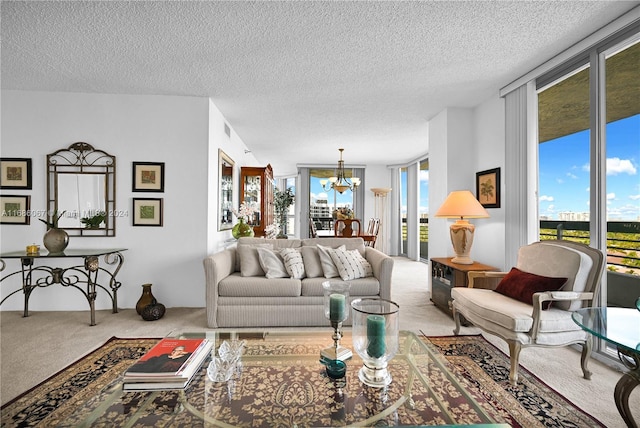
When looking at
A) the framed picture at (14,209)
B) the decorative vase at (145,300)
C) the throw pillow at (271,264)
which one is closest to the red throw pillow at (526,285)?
the throw pillow at (271,264)

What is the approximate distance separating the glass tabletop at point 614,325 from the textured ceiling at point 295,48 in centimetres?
210

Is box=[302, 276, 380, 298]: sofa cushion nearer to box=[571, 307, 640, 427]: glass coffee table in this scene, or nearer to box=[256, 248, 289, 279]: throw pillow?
box=[256, 248, 289, 279]: throw pillow

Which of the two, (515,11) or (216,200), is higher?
(515,11)

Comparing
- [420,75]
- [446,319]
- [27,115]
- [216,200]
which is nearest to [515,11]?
[420,75]

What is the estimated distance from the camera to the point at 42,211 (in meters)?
3.72

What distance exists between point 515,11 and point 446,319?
9.58 feet

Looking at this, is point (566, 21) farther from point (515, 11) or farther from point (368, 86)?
point (368, 86)

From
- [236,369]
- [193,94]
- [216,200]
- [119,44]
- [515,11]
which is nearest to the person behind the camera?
[236,369]

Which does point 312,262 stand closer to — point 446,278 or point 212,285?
point 212,285

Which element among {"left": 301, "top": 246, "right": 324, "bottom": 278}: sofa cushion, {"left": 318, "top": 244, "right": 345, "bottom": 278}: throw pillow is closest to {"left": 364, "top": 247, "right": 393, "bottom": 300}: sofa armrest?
{"left": 318, "top": 244, "right": 345, "bottom": 278}: throw pillow

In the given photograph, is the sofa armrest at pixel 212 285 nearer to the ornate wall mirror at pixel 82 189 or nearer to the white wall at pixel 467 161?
the ornate wall mirror at pixel 82 189

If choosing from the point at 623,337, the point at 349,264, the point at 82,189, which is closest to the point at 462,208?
the point at 349,264

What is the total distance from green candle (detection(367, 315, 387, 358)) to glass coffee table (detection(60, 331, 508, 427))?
0.52 feet

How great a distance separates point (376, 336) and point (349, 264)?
1953 millimetres
